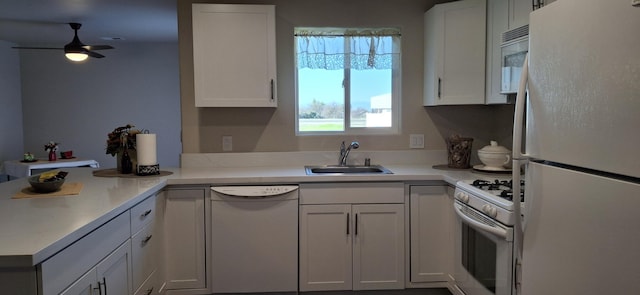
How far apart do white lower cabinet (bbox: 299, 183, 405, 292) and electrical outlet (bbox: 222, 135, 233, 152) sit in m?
0.85

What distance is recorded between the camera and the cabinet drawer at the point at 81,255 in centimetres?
137

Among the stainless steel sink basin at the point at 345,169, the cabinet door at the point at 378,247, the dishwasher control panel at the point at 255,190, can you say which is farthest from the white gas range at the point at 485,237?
the dishwasher control panel at the point at 255,190

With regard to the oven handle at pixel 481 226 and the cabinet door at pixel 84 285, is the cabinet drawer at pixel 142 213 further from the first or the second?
the oven handle at pixel 481 226

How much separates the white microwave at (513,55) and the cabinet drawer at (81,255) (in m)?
2.19

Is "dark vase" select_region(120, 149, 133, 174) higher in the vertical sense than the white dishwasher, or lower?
higher

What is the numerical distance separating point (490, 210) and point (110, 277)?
66.1 inches

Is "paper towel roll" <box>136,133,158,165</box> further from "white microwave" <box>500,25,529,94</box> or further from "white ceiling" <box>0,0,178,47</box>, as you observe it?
"white microwave" <box>500,25,529,94</box>

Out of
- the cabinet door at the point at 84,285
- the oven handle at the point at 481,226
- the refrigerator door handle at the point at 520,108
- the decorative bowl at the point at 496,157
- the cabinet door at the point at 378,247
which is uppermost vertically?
the refrigerator door handle at the point at 520,108

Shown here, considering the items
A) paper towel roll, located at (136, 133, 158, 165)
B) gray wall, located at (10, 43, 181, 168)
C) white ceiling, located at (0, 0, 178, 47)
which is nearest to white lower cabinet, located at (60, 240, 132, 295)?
paper towel roll, located at (136, 133, 158, 165)

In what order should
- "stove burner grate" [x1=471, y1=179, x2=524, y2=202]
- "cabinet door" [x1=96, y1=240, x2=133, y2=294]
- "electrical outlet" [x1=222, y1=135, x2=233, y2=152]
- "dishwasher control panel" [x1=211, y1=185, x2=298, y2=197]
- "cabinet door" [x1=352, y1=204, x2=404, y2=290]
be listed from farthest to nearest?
"electrical outlet" [x1=222, y1=135, x2=233, y2=152]
"cabinet door" [x1=352, y1=204, x2=404, y2=290]
"dishwasher control panel" [x1=211, y1=185, x2=298, y2=197]
"stove burner grate" [x1=471, y1=179, x2=524, y2=202]
"cabinet door" [x1=96, y1=240, x2=133, y2=294]

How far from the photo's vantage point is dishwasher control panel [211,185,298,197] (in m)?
2.71

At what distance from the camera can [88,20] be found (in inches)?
186

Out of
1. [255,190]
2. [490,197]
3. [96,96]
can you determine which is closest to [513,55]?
[490,197]


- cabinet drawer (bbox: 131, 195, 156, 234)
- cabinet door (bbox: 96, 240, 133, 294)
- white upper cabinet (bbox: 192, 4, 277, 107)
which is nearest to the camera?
cabinet door (bbox: 96, 240, 133, 294)
